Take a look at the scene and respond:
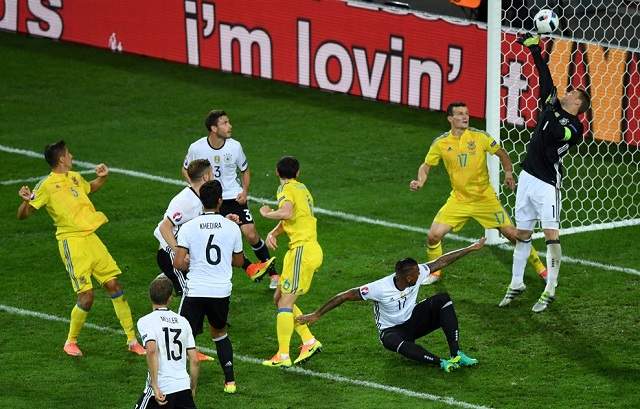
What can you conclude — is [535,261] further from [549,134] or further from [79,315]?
[79,315]

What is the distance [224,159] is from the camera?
14.4 metres

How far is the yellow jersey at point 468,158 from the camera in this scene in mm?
14164

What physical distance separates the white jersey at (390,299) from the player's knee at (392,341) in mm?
107

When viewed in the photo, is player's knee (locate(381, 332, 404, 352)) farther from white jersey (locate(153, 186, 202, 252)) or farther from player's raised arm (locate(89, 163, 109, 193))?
player's raised arm (locate(89, 163, 109, 193))

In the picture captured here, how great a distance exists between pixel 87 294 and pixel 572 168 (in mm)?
7840

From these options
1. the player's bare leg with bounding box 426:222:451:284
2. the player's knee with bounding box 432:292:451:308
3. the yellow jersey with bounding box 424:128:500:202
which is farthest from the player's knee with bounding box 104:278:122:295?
the yellow jersey with bounding box 424:128:500:202

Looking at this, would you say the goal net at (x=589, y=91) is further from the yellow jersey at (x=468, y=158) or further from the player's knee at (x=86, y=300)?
the player's knee at (x=86, y=300)

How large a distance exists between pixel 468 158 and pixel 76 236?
157 inches

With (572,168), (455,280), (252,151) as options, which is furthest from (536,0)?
(455,280)

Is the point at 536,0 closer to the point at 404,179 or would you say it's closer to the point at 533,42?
the point at 404,179

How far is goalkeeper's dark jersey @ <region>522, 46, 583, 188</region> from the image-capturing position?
44.1ft

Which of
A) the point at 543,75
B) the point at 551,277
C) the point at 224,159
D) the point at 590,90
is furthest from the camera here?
the point at 590,90

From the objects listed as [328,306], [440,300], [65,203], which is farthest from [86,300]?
[440,300]

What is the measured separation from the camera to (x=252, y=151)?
19.7 metres
